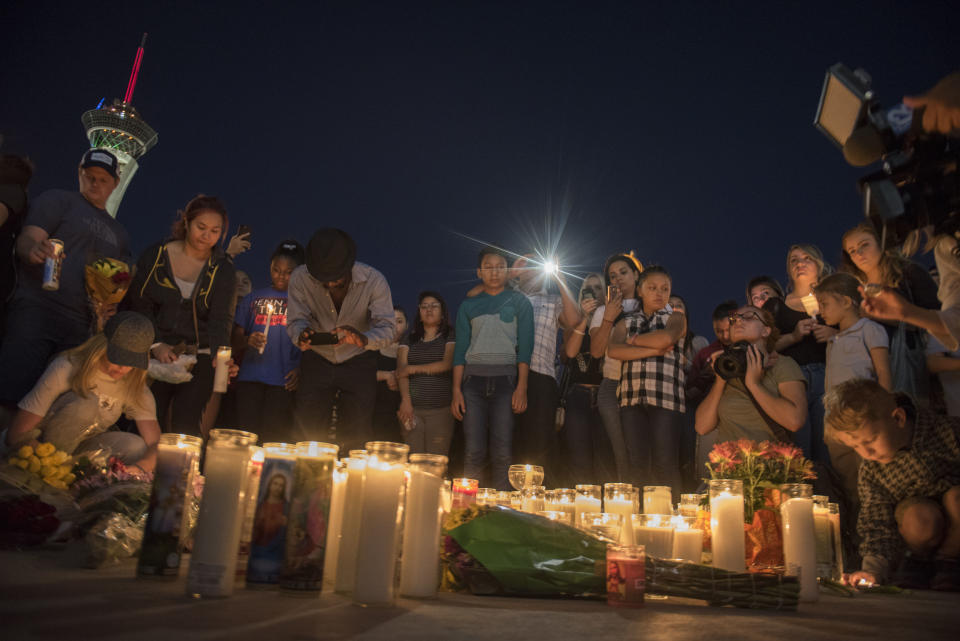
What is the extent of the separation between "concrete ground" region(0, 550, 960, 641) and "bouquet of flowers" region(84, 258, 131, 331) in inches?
90.4

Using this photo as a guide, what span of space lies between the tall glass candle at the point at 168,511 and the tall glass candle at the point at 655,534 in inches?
68.5

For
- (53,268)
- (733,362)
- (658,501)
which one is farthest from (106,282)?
(733,362)

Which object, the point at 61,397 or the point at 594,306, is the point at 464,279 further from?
the point at 61,397

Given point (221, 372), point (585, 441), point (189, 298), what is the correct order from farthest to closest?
point (585, 441), point (221, 372), point (189, 298)

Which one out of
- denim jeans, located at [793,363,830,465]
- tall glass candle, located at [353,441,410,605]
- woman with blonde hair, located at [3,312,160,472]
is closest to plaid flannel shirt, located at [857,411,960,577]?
denim jeans, located at [793,363,830,465]

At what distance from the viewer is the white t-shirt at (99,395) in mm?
3219

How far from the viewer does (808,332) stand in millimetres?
4406

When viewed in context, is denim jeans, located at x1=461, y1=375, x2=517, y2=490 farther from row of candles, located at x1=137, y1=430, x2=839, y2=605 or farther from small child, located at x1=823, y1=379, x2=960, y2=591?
row of candles, located at x1=137, y1=430, x2=839, y2=605

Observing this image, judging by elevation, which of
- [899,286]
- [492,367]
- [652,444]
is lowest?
[652,444]

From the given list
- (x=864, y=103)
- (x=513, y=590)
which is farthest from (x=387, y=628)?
(x=864, y=103)

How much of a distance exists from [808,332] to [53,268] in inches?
206

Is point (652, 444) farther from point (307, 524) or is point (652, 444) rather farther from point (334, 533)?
point (307, 524)

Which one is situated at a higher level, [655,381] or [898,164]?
[898,164]

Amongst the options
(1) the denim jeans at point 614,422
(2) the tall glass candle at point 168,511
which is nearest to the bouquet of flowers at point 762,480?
(1) the denim jeans at point 614,422
